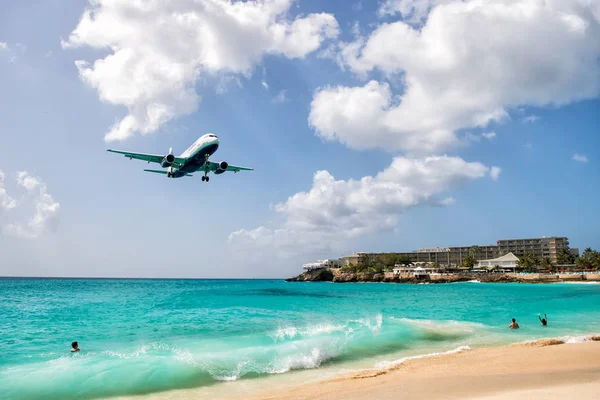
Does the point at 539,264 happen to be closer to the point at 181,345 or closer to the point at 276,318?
the point at 276,318

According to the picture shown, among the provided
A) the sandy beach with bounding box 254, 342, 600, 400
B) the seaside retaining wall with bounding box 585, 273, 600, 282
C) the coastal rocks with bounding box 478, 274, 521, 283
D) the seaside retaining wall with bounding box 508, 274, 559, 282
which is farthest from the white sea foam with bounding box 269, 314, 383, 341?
the coastal rocks with bounding box 478, 274, 521, 283

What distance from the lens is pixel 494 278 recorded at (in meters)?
124

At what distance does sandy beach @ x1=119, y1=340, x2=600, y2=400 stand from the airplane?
2473cm

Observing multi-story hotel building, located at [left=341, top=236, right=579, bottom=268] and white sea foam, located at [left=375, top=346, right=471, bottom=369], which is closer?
white sea foam, located at [left=375, top=346, right=471, bottom=369]

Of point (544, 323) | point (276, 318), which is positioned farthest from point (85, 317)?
point (544, 323)

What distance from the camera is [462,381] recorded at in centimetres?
1259

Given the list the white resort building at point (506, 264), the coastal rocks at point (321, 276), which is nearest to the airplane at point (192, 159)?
the white resort building at point (506, 264)

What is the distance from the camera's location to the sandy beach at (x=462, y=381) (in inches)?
431

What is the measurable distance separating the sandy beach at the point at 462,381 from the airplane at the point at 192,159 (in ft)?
81.1

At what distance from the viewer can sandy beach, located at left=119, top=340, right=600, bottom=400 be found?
11.0 m

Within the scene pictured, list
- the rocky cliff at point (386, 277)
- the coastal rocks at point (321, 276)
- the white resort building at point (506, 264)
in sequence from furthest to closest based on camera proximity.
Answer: the coastal rocks at point (321, 276), the white resort building at point (506, 264), the rocky cliff at point (386, 277)

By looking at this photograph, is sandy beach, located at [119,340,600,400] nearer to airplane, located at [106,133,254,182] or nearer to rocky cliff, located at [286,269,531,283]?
airplane, located at [106,133,254,182]

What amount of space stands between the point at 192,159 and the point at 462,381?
101 feet

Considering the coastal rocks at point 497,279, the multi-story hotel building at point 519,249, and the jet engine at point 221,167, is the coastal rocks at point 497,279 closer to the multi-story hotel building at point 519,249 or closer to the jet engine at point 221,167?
the multi-story hotel building at point 519,249
